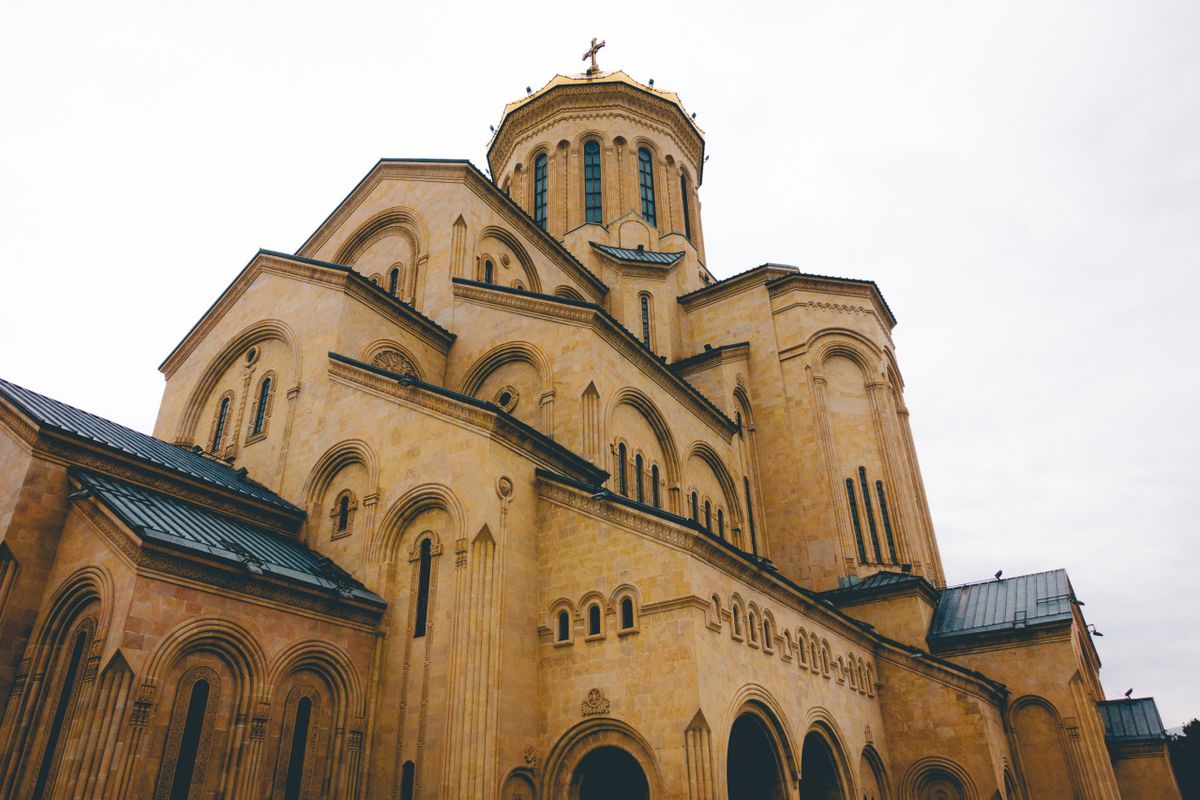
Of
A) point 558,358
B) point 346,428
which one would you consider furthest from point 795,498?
point 346,428

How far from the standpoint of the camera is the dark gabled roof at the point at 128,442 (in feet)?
47.3

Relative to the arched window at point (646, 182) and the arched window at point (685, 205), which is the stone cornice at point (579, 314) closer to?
the arched window at point (646, 182)

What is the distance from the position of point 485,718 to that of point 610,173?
2687cm

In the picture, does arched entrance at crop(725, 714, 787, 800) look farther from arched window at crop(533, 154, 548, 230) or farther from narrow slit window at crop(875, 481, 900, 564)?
arched window at crop(533, 154, 548, 230)

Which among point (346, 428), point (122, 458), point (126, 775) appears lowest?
point (126, 775)

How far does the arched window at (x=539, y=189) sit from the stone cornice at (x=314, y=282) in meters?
15.4

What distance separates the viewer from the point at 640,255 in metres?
32.0

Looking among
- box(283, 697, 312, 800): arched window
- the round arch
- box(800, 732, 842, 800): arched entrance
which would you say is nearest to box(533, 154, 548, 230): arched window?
box(800, 732, 842, 800): arched entrance

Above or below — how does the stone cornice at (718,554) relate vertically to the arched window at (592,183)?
below

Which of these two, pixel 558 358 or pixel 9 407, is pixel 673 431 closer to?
pixel 558 358

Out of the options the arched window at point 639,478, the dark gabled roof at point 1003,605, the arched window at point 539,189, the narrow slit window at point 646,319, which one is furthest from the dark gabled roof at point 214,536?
the arched window at point 539,189

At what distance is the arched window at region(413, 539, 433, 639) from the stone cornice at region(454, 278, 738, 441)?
690 cm

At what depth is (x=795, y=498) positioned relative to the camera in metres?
27.1

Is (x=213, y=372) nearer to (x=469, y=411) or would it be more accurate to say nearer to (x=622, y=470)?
(x=469, y=411)
